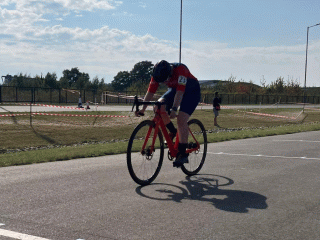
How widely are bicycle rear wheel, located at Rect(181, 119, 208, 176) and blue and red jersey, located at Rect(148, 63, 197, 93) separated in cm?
100

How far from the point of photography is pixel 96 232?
148 inches

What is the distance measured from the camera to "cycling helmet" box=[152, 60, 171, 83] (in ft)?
19.0

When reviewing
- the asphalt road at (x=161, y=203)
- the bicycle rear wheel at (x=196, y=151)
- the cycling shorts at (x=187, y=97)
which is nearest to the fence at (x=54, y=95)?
the bicycle rear wheel at (x=196, y=151)

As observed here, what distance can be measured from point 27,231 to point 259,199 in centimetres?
292

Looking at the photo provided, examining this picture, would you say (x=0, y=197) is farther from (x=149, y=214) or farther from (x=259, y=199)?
(x=259, y=199)

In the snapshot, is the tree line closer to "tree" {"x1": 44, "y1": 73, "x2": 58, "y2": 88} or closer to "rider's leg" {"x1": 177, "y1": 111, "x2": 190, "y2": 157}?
"tree" {"x1": 44, "y1": 73, "x2": 58, "y2": 88}

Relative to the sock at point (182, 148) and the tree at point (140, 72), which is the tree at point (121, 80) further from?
the sock at point (182, 148)

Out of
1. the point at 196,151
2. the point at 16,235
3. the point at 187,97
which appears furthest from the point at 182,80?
the point at 16,235

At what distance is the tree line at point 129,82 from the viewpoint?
5995 cm

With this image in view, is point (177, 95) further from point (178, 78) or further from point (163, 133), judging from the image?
point (163, 133)

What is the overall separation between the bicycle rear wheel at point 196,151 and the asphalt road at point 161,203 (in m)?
0.17

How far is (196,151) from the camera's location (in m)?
7.00

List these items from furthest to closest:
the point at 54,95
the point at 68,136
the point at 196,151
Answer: the point at 54,95 < the point at 68,136 < the point at 196,151

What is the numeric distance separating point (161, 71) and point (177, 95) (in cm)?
43
